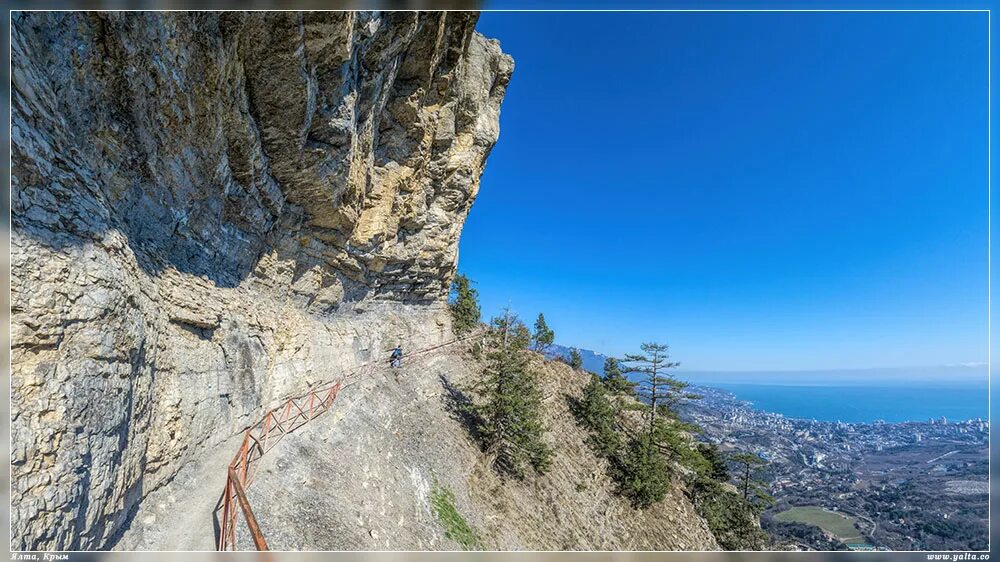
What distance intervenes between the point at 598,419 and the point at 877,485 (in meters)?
46.1

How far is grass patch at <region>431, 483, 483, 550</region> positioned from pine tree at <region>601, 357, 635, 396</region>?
21.3 m

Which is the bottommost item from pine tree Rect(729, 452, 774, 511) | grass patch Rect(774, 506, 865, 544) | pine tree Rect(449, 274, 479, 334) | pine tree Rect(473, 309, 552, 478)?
grass patch Rect(774, 506, 865, 544)

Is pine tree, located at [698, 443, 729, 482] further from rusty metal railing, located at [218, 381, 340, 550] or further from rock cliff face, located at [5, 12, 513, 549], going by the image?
rock cliff face, located at [5, 12, 513, 549]

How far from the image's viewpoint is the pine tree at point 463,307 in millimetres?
33281

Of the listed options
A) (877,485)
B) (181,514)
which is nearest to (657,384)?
(181,514)

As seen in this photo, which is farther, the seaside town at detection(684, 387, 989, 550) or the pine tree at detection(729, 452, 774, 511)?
the pine tree at detection(729, 452, 774, 511)

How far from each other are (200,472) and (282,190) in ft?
31.0

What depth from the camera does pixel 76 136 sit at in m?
6.54

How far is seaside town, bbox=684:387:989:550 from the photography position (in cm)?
630

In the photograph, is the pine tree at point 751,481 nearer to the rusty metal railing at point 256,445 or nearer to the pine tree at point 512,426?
the pine tree at point 512,426

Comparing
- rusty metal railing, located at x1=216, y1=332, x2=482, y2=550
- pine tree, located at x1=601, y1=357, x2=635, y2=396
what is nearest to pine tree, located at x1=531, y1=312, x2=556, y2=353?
pine tree, located at x1=601, y1=357, x2=635, y2=396

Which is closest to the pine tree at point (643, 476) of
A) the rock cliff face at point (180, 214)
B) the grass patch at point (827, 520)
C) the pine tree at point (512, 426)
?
the pine tree at point (512, 426)

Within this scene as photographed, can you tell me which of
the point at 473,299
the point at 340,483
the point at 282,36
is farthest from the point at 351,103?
the point at 473,299

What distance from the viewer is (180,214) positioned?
1001cm
